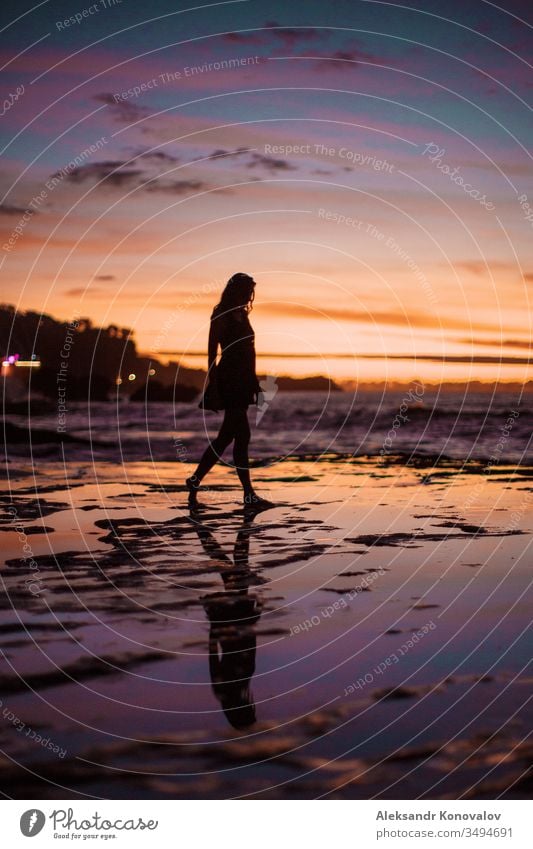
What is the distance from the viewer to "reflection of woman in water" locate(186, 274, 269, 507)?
1198 cm

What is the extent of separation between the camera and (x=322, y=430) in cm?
3384

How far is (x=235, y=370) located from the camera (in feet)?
39.5

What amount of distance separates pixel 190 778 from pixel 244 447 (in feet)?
26.3

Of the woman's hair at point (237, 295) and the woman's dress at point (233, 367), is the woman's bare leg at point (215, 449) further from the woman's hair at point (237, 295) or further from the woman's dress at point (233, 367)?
the woman's hair at point (237, 295)

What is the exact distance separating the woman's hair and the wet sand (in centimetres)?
252

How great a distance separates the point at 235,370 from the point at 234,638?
6.22 meters

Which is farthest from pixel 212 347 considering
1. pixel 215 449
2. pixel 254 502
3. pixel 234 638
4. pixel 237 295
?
pixel 234 638

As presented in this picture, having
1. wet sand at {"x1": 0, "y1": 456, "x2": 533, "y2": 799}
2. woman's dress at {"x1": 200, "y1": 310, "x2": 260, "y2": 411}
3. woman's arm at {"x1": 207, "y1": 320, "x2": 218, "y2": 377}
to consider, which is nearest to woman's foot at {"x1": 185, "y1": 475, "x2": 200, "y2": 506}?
woman's dress at {"x1": 200, "y1": 310, "x2": 260, "y2": 411}

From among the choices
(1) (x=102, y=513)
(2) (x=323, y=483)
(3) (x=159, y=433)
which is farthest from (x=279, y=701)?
(3) (x=159, y=433)

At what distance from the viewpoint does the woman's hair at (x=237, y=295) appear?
1200 cm

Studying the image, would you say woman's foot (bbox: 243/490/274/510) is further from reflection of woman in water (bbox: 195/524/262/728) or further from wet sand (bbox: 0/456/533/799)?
reflection of woman in water (bbox: 195/524/262/728)

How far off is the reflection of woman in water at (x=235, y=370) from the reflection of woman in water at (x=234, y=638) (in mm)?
3474
